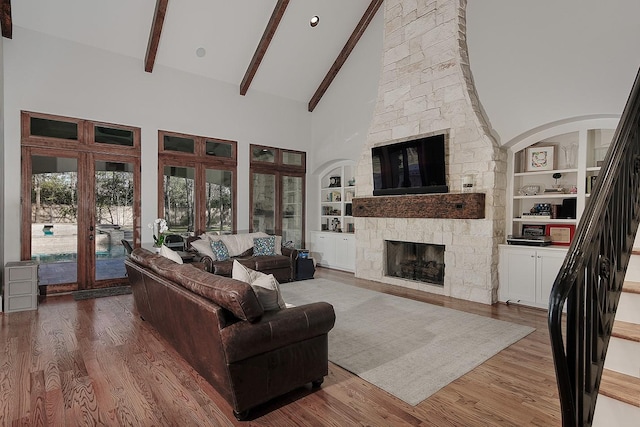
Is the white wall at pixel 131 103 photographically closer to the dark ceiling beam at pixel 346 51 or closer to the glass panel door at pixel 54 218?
the glass panel door at pixel 54 218

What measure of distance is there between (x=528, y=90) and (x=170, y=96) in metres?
5.92

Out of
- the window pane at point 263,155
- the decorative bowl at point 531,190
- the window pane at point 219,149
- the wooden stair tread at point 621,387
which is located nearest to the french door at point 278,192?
the window pane at point 263,155

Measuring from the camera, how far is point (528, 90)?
4898 mm

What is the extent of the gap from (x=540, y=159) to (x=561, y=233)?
1093 millimetres

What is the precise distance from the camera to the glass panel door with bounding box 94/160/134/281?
5.93 metres

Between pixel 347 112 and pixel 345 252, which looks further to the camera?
pixel 347 112

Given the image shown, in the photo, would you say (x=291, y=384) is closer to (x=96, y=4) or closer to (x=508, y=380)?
(x=508, y=380)

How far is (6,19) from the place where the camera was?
4934 mm

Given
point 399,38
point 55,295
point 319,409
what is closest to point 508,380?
point 319,409

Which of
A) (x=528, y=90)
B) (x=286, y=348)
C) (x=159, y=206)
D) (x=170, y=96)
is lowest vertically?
(x=286, y=348)

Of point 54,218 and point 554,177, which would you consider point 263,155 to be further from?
point 554,177

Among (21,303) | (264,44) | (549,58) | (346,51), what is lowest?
(21,303)

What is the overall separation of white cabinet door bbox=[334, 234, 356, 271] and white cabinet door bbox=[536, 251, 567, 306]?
11.3 feet

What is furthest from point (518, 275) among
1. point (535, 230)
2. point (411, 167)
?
point (411, 167)
